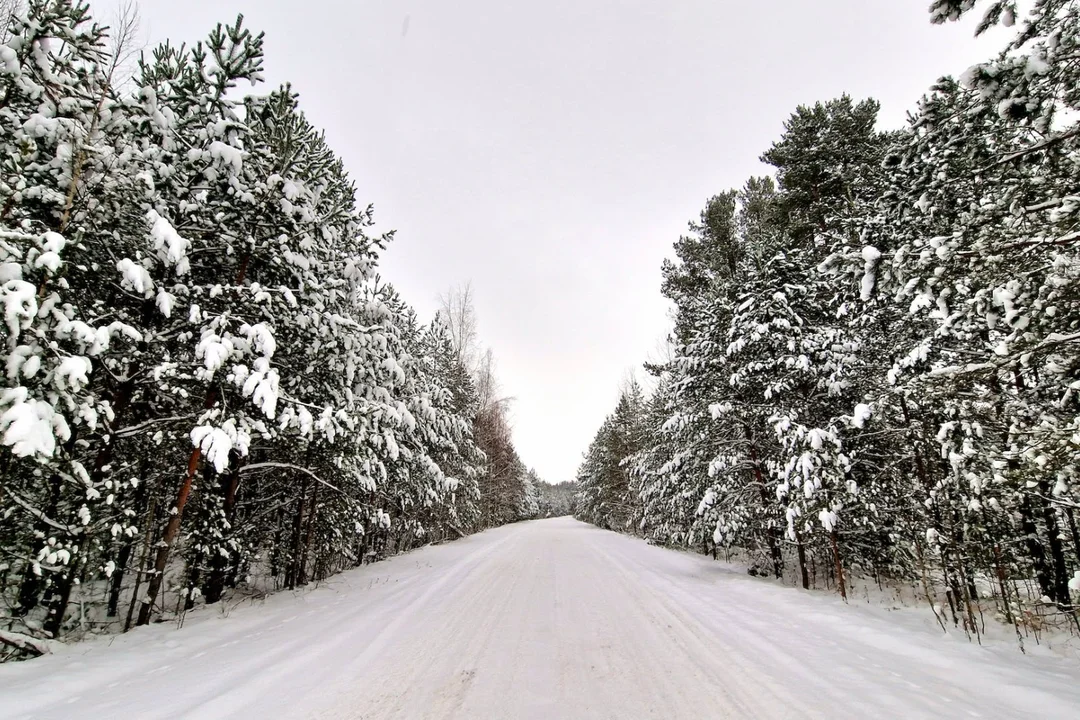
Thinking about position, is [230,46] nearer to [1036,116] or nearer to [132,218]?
[132,218]

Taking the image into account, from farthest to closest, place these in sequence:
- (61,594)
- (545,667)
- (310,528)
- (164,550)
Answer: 1. (310,528)
2. (164,550)
3. (61,594)
4. (545,667)

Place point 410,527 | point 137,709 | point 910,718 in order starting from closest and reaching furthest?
point 910,718 < point 137,709 < point 410,527

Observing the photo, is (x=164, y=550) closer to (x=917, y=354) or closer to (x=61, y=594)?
(x=61, y=594)

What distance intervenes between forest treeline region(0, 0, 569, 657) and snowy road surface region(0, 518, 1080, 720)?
148 centimetres

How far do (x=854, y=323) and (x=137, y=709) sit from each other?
12.0m

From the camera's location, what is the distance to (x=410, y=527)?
1762 centimetres

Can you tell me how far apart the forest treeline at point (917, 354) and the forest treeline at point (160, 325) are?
805 cm

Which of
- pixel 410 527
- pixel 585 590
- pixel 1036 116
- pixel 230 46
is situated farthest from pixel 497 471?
pixel 1036 116

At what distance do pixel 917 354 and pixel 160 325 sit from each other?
1199 centimetres

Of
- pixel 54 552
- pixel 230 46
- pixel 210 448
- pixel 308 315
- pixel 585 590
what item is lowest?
pixel 585 590

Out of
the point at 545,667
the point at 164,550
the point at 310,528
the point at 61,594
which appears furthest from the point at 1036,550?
the point at 61,594

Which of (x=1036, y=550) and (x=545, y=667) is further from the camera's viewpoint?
(x=1036, y=550)

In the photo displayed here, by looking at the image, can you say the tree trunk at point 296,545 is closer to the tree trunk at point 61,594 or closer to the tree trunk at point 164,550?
the tree trunk at point 164,550

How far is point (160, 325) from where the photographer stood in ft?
22.7
